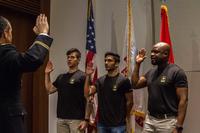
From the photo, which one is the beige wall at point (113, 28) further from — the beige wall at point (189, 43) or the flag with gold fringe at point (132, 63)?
the flag with gold fringe at point (132, 63)

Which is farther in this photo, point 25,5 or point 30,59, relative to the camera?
point 25,5

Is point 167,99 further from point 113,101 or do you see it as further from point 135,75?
point 113,101

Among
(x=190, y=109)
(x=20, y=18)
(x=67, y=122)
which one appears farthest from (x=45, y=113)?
(x=190, y=109)

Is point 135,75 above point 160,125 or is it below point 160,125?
above

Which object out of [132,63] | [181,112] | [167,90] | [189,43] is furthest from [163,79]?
[189,43]

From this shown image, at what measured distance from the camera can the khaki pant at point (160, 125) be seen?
3.36 metres

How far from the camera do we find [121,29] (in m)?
5.00

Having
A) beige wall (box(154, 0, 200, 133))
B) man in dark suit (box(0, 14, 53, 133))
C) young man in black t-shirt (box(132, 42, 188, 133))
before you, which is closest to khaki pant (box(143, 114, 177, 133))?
young man in black t-shirt (box(132, 42, 188, 133))

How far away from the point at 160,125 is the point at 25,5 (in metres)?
2.40

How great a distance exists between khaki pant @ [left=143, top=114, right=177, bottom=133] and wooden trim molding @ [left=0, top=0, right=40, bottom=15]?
86.9 inches

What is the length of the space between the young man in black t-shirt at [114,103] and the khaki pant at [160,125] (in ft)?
1.37

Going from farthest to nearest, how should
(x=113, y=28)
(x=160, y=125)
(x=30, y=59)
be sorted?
1. (x=113, y=28)
2. (x=160, y=125)
3. (x=30, y=59)

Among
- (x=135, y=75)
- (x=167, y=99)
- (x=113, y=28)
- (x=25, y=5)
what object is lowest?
(x=167, y=99)

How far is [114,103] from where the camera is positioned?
12.7 feet
